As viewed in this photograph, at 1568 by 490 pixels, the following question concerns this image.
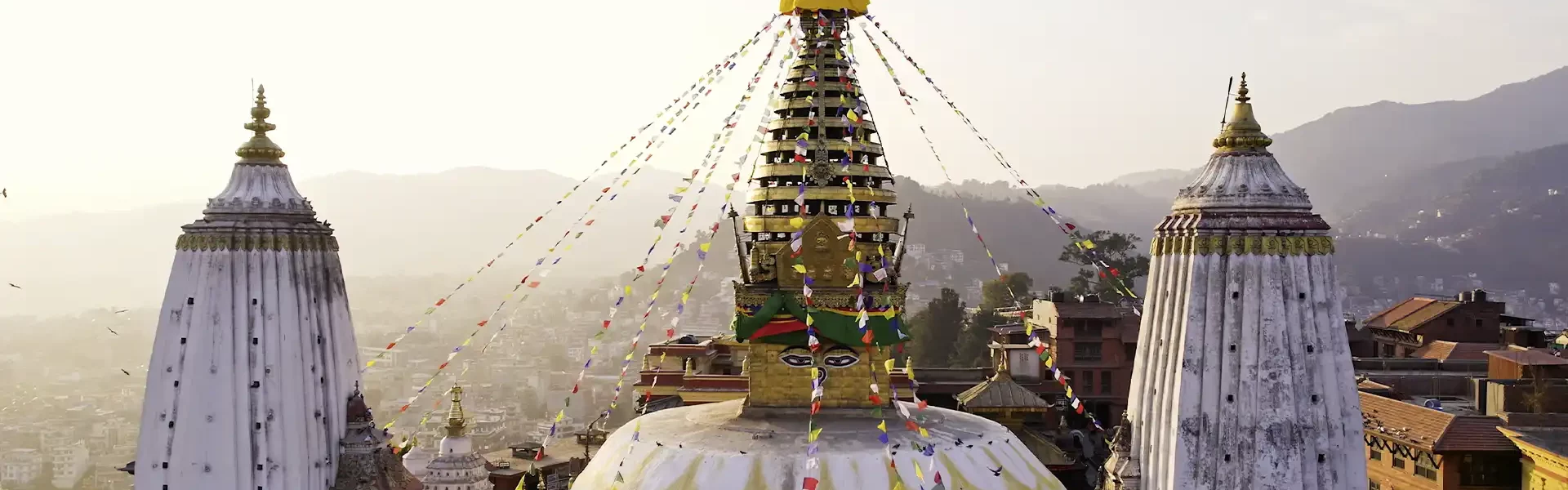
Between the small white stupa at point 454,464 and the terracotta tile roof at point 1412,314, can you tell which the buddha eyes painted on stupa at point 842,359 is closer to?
the small white stupa at point 454,464

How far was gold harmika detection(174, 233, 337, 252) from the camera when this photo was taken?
19.1 meters

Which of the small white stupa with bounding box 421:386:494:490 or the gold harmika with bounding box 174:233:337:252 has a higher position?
the gold harmika with bounding box 174:233:337:252

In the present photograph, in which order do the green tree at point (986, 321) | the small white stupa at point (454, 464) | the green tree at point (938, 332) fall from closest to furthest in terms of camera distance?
the small white stupa at point (454, 464)
the green tree at point (986, 321)
the green tree at point (938, 332)

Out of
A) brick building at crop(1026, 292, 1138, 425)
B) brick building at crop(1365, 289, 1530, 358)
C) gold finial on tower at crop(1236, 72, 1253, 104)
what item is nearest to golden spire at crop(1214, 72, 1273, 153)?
gold finial on tower at crop(1236, 72, 1253, 104)

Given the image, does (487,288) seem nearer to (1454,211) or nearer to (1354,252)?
(1354,252)

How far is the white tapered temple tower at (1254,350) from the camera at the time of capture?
52.2 feet

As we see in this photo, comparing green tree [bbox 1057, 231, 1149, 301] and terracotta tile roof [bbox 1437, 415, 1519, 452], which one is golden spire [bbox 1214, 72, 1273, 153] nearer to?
terracotta tile roof [bbox 1437, 415, 1519, 452]

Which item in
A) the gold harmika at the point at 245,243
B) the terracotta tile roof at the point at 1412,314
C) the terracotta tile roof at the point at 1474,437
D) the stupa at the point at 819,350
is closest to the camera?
the stupa at the point at 819,350

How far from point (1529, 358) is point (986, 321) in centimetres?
2870

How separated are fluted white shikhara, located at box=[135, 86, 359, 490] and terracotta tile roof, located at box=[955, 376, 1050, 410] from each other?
15.2m

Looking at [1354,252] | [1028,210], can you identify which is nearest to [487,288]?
[1028,210]

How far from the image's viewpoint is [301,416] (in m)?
19.1

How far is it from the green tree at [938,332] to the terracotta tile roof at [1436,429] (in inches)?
1143

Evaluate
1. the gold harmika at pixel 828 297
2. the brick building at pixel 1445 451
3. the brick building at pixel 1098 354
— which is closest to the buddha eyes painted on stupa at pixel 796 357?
the gold harmika at pixel 828 297
